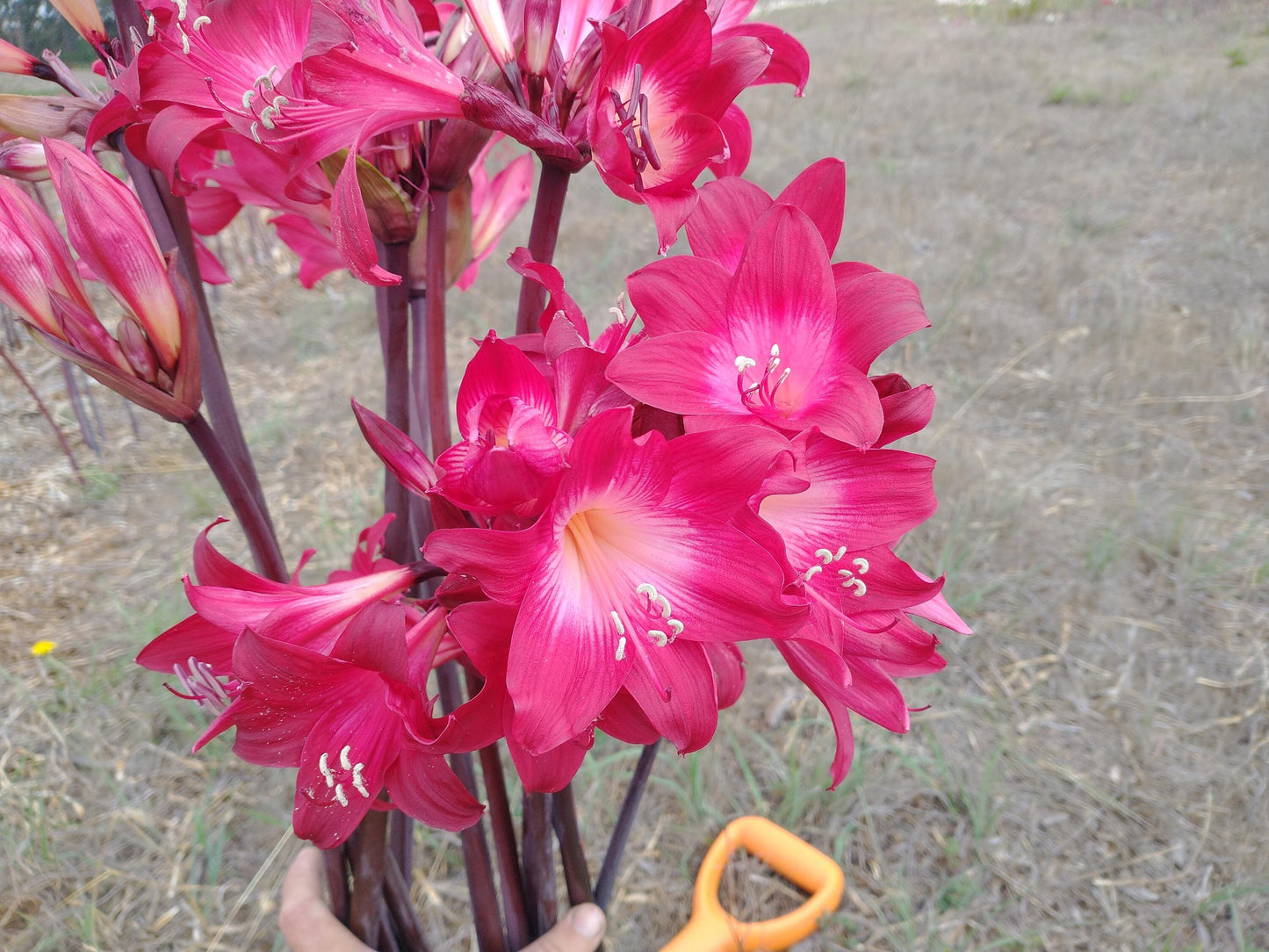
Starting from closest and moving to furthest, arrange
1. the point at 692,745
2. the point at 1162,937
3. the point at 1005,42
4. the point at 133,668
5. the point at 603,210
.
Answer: the point at 692,745 < the point at 1162,937 < the point at 133,668 < the point at 603,210 < the point at 1005,42

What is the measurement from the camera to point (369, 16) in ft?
1.04

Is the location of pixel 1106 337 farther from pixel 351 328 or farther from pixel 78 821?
pixel 78 821

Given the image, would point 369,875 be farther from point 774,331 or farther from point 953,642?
point 953,642

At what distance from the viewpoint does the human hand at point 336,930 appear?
1.53 ft

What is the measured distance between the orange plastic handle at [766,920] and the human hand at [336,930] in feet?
1.27

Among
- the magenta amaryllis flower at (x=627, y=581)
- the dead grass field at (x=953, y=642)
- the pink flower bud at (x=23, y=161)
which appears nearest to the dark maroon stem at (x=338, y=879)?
the magenta amaryllis flower at (x=627, y=581)

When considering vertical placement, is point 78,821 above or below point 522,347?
below

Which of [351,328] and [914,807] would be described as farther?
[351,328]

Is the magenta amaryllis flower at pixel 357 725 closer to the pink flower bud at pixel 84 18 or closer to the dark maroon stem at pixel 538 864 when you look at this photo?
the dark maroon stem at pixel 538 864

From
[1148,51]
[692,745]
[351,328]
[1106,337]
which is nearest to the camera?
[692,745]

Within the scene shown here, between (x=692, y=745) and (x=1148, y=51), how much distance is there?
5.52 metres

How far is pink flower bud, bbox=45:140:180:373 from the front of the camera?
312 millimetres

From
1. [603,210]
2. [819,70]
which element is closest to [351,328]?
[603,210]

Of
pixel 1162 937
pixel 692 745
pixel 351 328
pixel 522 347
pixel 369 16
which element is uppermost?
pixel 369 16
